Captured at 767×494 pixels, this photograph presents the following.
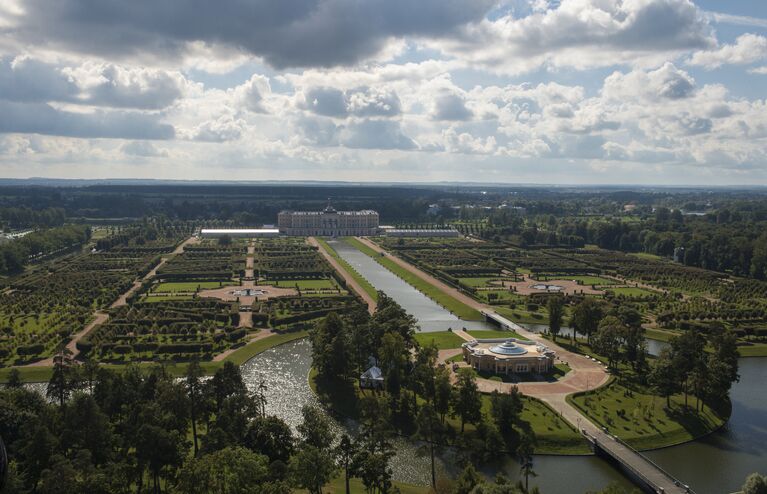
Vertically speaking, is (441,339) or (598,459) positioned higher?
(441,339)

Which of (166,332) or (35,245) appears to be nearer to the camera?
(166,332)

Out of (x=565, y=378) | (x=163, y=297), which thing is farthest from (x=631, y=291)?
(x=163, y=297)

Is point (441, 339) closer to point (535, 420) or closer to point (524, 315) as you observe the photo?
point (524, 315)

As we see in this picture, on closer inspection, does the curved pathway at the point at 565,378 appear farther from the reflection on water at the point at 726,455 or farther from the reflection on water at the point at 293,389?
the reflection on water at the point at 293,389

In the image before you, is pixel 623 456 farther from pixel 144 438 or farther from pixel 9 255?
pixel 9 255

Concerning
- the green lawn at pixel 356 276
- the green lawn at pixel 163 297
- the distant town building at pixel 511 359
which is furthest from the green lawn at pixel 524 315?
the green lawn at pixel 163 297

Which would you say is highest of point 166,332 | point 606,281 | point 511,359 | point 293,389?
point 511,359

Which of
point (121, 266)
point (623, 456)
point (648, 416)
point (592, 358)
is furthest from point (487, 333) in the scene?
point (121, 266)
